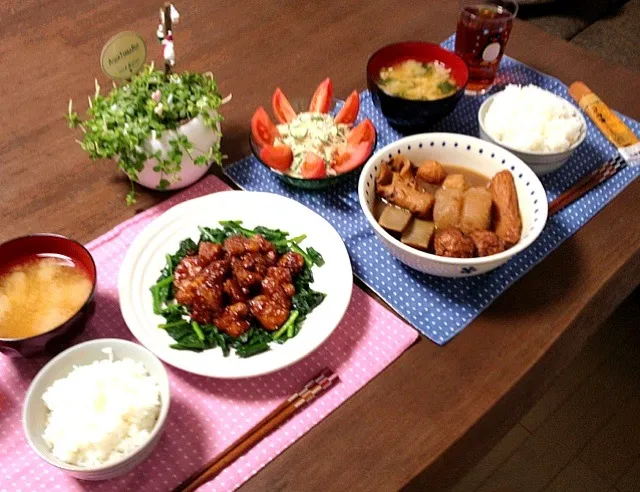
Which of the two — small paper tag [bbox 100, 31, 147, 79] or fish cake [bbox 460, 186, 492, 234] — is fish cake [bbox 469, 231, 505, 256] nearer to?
fish cake [bbox 460, 186, 492, 234]

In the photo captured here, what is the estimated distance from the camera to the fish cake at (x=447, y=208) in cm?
124

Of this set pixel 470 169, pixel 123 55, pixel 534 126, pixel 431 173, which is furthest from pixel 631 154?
pixel 123 55

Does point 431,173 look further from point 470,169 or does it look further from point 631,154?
point 631,154

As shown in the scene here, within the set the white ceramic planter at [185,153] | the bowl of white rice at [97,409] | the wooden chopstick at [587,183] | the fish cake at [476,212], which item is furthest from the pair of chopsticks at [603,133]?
the bowl of white rice at [97,409]

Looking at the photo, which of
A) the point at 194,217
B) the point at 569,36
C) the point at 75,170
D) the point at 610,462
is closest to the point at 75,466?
the point at 194,217

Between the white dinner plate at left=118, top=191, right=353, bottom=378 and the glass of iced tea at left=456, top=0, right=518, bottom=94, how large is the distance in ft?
2.39

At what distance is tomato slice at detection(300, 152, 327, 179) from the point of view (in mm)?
1329

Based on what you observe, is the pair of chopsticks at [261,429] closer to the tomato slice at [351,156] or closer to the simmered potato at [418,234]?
the simmered potato at [418,234]

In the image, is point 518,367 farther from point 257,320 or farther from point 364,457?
point 257,320

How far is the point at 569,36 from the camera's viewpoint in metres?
2.53

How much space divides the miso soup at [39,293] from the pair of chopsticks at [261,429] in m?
0.35

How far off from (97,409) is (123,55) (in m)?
0.84

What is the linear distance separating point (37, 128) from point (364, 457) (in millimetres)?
1182

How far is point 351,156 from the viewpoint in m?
1.39
